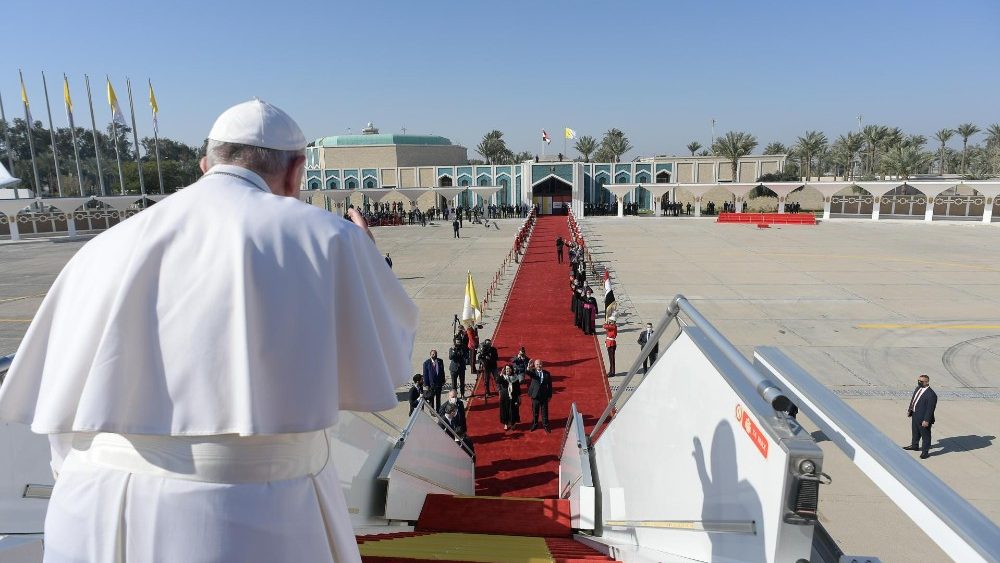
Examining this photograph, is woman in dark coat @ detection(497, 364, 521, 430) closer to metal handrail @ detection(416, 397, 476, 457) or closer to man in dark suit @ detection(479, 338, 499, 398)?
man in dark suit @ detection(479, 338, 499, 398)

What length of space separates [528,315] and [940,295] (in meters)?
12.8

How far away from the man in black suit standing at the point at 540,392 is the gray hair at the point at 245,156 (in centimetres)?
802

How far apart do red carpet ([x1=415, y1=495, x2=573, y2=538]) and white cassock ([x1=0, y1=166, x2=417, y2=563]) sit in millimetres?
4317

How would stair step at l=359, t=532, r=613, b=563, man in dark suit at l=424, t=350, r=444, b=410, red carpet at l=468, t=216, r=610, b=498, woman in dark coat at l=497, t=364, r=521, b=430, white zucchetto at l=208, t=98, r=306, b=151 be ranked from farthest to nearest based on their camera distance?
man in dark suit at l=424, t=350, r=444, b=410 → woman in dark coat at l=497, t=364, r=521, b=430 → red carpet at l=468, t=216, r=610, b=498 → stair step at l=359, t=532, r=613, b=563 → white zucchetto at l=208, t=98, r=306, b=151

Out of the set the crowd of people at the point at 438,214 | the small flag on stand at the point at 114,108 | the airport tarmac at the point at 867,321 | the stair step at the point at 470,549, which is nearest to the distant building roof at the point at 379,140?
the crowd of people at the point at 438,214

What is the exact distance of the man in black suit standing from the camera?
9.20 meters

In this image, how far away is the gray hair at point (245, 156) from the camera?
55.9 inches

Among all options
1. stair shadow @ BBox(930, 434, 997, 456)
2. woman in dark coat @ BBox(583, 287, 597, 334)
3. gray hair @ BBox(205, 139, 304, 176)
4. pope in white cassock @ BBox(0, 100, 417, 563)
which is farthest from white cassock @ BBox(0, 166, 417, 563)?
woman in dark coat @ BBox(583, 287, 597, 334)

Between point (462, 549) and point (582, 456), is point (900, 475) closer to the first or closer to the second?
point (462, 549)

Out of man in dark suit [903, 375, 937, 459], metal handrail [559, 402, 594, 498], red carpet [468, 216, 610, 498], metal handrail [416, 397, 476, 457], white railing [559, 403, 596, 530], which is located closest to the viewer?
white railing [559, 403, 596, 530]

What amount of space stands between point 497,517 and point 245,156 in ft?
15.5

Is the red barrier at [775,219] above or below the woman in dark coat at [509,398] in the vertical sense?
above

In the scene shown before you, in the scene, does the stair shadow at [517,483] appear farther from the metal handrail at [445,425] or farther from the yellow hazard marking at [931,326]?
the yellow hazard marking at [931,326]

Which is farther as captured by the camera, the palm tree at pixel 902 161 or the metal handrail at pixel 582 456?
the palm tree at pixel 902 161
